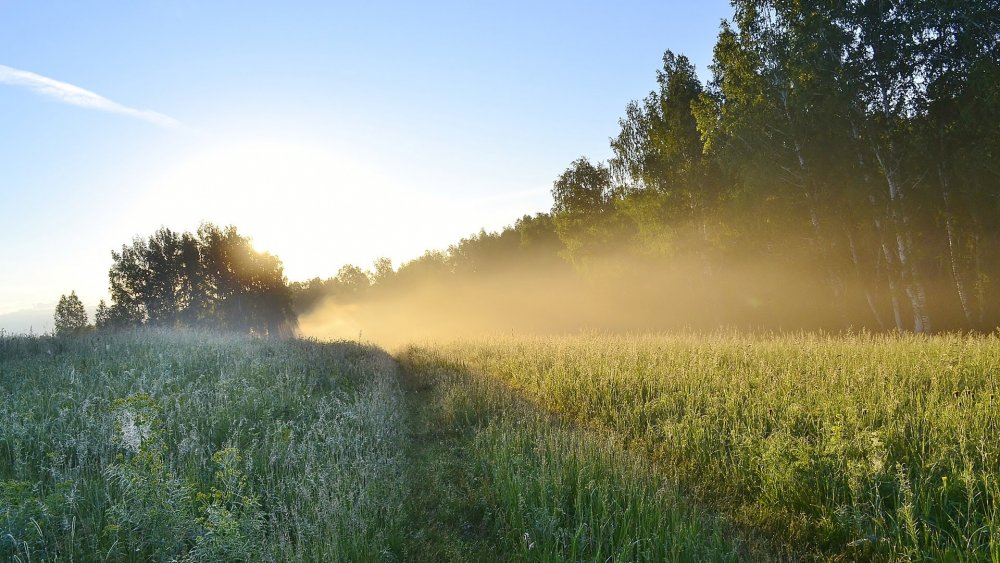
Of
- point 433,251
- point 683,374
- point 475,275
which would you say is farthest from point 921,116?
point 433,251

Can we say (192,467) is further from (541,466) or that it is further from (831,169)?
(831,169)

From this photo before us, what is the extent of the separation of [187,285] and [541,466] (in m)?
51.0

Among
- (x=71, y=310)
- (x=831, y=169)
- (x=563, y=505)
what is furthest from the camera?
(x=71, y=310)

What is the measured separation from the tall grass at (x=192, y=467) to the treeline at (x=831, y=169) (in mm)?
18030

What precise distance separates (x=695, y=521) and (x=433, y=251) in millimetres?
100364

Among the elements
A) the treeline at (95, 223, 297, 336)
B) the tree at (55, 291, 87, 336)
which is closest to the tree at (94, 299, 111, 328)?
the treeline at (95, 223, 297, 336)

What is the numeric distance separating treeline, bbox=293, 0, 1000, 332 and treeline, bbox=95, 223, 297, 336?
37509mm

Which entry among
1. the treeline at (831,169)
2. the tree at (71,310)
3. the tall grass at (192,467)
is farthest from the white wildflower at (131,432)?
the tree at (71,310)

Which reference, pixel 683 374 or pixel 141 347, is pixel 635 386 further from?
pixel 141 347

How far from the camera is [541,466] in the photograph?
5781 mm

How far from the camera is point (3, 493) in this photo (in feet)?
13.9

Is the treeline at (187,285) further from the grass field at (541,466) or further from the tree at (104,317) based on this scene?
the grass field at (541,466)

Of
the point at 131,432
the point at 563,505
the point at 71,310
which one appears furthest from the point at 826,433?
the point at 71,310

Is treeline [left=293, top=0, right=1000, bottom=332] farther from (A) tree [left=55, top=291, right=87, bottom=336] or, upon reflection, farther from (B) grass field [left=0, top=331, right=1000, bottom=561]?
(A) tree [left=55, top=291, right=87, bottom=336]
